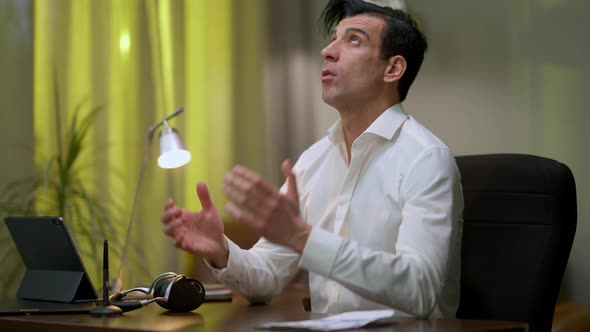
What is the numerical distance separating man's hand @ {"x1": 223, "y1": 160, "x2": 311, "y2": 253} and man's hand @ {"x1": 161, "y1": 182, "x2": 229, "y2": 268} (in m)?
0.32

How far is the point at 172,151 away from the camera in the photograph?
8.27 ft

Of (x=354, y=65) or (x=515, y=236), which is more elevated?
(x=354, y=65)

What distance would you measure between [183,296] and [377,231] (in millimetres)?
488

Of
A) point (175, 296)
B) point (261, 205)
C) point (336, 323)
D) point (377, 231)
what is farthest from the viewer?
point (377, 231)

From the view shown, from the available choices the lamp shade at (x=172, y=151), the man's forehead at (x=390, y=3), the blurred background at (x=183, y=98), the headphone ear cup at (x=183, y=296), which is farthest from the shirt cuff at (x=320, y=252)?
the blurred background at (x=183, y=98)

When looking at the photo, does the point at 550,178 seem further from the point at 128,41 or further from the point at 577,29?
the point at 128,41

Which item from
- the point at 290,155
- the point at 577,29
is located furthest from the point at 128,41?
the point at 577,29

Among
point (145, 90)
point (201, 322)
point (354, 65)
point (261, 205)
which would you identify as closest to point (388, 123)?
point (354, 65)

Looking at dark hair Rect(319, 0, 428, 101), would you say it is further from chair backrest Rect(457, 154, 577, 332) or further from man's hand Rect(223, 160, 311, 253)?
man's hand Rect(223, 160, 311, 253)

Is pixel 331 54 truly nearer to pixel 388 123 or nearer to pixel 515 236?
pixel 388 123

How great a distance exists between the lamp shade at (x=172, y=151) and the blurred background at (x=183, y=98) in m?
0.71

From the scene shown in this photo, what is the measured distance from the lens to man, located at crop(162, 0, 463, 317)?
152 centimetres

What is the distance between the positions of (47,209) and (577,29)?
218cm

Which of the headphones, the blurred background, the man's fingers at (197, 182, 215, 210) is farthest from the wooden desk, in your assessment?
the blurred background
